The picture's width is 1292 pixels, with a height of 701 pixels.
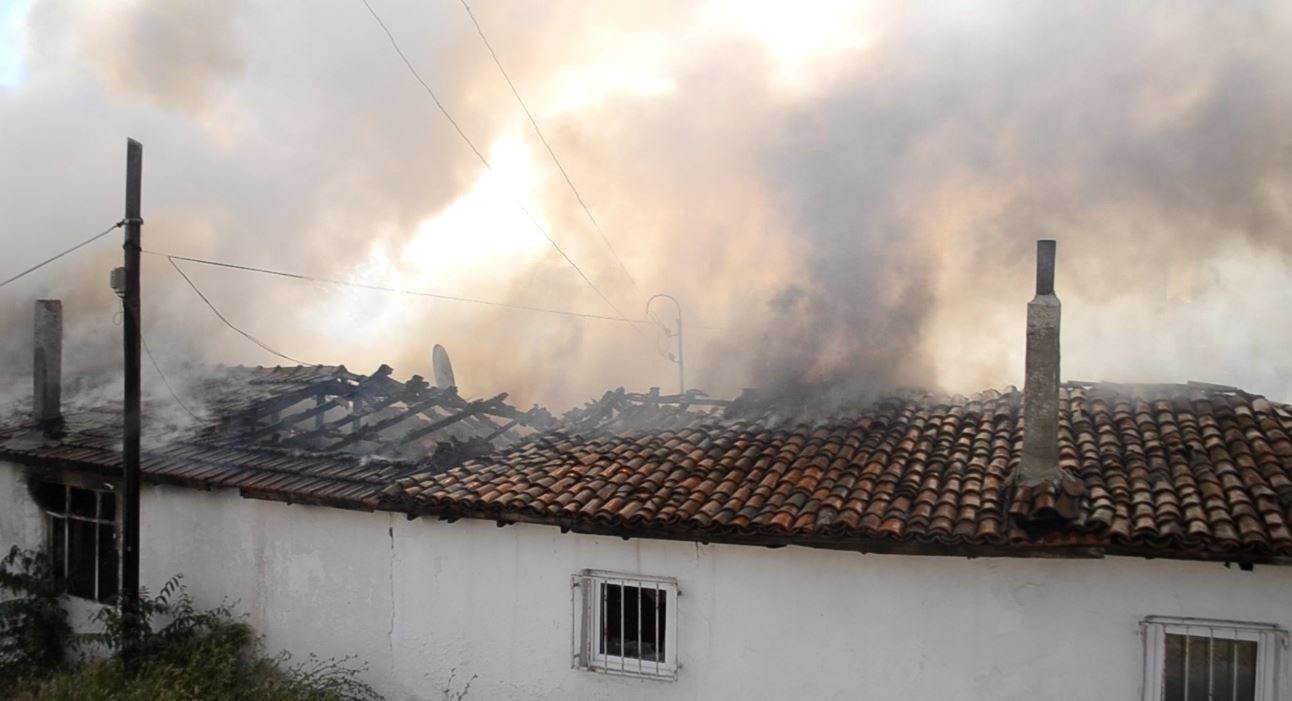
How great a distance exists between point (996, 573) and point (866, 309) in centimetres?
480

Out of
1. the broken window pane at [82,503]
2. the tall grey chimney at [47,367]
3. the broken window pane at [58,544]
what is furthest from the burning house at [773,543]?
the tall grey chimney at [47,367]

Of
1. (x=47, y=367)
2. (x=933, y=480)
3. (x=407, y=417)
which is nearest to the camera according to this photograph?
(x=933, y=480)

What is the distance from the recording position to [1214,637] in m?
7.13

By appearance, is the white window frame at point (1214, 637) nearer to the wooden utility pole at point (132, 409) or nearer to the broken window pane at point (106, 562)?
the wooden utility pole at point (132, 409)

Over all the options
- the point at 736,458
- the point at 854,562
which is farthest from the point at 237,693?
the point at 854,562

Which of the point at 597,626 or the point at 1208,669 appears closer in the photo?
the point at 1208,669

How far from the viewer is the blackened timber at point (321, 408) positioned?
11.7m

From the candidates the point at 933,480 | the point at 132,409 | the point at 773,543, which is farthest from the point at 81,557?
the point at 933,480

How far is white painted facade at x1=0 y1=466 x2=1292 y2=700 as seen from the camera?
7324 mm

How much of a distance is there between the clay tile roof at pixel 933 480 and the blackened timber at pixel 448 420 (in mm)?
1400

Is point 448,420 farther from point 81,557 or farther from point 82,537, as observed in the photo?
point 81,557

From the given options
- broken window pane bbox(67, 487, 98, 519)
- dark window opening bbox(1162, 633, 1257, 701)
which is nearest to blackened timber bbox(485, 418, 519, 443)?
broken window pane bbox(67, 487, 98, 519)

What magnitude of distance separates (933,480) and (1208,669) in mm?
2248

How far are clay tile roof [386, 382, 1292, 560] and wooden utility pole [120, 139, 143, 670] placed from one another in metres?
2.73
